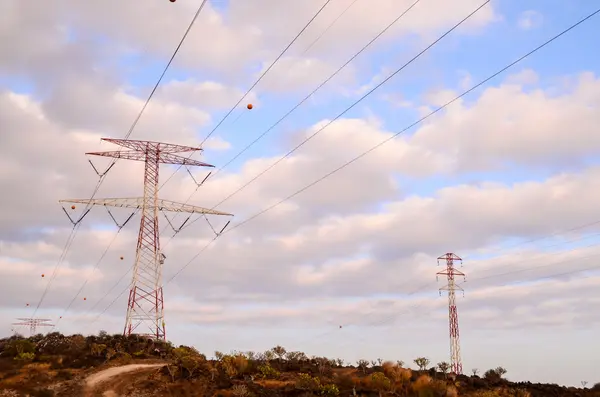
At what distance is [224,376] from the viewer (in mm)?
33781

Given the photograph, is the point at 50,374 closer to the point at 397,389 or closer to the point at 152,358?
the point at 152,358

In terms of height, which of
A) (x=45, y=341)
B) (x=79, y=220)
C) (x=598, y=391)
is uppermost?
(x=79, y=220)

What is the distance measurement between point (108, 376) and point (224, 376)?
7.67 metres

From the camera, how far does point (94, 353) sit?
137ft

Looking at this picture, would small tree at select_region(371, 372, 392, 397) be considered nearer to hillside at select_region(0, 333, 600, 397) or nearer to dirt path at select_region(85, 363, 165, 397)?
hillside at select_region(0, 333, 600, 397)

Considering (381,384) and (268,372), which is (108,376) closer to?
(268,372)

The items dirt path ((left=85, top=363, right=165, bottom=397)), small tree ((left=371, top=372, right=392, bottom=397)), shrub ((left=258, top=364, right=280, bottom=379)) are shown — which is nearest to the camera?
small tree ((left=371, top=372, right=392, bottom=397))

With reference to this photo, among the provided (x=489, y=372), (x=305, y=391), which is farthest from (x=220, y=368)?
(x=489, y=372)

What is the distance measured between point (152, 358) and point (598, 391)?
30.9 m

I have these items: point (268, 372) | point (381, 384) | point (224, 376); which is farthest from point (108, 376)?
point (381, 384)

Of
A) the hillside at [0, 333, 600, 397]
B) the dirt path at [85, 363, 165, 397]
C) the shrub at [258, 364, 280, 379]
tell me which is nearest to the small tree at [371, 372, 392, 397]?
the hillside at [0, 333, 600, 397]

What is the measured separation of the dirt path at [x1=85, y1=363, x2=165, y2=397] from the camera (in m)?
33.1

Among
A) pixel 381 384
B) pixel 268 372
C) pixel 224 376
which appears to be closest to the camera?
pixel 381 384

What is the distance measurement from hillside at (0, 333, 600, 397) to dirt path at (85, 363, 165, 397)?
343 millimetres
